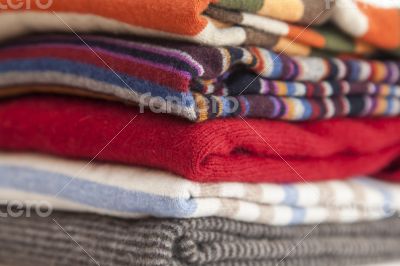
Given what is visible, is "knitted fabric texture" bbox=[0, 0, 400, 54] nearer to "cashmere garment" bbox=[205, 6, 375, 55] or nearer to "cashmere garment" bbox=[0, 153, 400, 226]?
"cashmere garment" bbox=[205, 6, 375, 55]

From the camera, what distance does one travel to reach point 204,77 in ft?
1.67

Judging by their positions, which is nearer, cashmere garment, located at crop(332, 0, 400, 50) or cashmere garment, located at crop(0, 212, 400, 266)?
cashmere garment, located at crop(0, 212, 400, 266)

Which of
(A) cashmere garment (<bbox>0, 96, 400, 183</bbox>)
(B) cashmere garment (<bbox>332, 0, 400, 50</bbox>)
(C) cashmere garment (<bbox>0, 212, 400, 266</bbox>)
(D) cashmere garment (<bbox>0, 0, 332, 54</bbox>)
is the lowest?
(C) cashmere garment (<bbox>0, 212, 400, 266</bbox>)

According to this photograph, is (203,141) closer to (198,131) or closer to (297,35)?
(198,131)

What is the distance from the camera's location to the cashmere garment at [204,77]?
507 mm

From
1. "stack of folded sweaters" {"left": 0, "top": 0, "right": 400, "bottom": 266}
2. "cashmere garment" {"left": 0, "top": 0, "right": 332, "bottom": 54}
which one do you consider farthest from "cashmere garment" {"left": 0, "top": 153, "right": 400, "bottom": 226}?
"cashmere garment" {"left": 0, "top": 0, "right": 332, "bottom": 54}

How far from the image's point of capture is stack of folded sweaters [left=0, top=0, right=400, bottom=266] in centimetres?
51

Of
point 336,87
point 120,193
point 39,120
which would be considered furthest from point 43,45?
point 336,87

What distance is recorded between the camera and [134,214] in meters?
0.55

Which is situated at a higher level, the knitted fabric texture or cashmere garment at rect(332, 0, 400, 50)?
cashmere garment at rect(332, 0, 400, 50)

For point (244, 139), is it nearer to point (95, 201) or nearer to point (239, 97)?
point (239, 97)

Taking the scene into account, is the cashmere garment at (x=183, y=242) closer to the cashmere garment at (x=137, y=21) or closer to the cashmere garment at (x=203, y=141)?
the cashmere garment at (x=203, y=141)

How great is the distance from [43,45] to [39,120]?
0.08 meters

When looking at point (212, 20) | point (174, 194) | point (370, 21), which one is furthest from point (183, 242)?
point (370, 21)
